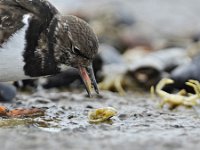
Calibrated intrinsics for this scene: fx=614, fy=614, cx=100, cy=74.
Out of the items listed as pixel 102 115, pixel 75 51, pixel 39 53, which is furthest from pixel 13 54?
pixel 102 115

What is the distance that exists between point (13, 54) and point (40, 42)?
10.3 inches

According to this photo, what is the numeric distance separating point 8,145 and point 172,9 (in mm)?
8818

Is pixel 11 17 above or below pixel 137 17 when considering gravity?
above

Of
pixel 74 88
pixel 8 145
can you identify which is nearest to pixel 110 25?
pixel 74 88

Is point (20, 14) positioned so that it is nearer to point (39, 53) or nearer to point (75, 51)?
point (39, 53)

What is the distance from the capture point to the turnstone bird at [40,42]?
4250 millimetres

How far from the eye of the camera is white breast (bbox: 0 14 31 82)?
13.8ft

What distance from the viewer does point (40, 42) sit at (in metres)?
4.40

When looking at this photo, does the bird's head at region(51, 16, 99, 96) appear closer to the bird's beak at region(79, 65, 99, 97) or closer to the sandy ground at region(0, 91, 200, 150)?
the bird's beak at region(79, 65, 99, 97)

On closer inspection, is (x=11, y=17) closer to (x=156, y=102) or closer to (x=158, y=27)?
(x=156, y=102)

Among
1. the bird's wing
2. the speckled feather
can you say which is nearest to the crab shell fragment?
the speckled feather

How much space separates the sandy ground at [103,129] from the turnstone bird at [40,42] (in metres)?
0.35

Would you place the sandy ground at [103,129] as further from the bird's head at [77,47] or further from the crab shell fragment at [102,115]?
the bird's head at [77,47]

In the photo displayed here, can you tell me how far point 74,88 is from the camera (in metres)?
6.09
